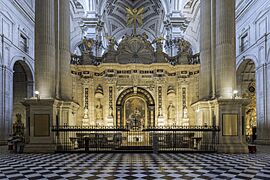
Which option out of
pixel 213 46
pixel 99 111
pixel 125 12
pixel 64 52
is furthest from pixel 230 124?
pixel 125 12

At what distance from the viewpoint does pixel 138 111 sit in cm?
2830

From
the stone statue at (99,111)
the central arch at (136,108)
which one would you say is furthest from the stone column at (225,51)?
the stone statue at (99,111)

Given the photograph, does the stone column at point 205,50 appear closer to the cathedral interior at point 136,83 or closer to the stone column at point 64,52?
the cathedral interior at point 136,83

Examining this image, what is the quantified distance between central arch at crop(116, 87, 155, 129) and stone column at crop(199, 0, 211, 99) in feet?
28.5

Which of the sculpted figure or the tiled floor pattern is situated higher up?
the sculpted figure

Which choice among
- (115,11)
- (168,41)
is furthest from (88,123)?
(115,11)

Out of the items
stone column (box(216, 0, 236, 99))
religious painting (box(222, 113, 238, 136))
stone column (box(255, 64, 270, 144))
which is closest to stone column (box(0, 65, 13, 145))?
stone column (box(216, 0, 236, 99))

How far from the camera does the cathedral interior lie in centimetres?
1625

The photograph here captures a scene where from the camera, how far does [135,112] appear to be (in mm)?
28406

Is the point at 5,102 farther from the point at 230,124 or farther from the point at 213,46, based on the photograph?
the point at 230,124

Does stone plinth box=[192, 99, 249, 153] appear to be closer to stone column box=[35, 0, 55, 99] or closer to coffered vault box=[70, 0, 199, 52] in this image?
stone column box=[35, 0, 55, 99]

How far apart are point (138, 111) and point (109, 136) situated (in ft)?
19.0

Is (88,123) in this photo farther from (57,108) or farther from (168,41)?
(168,41)

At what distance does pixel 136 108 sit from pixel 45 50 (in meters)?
12.7
